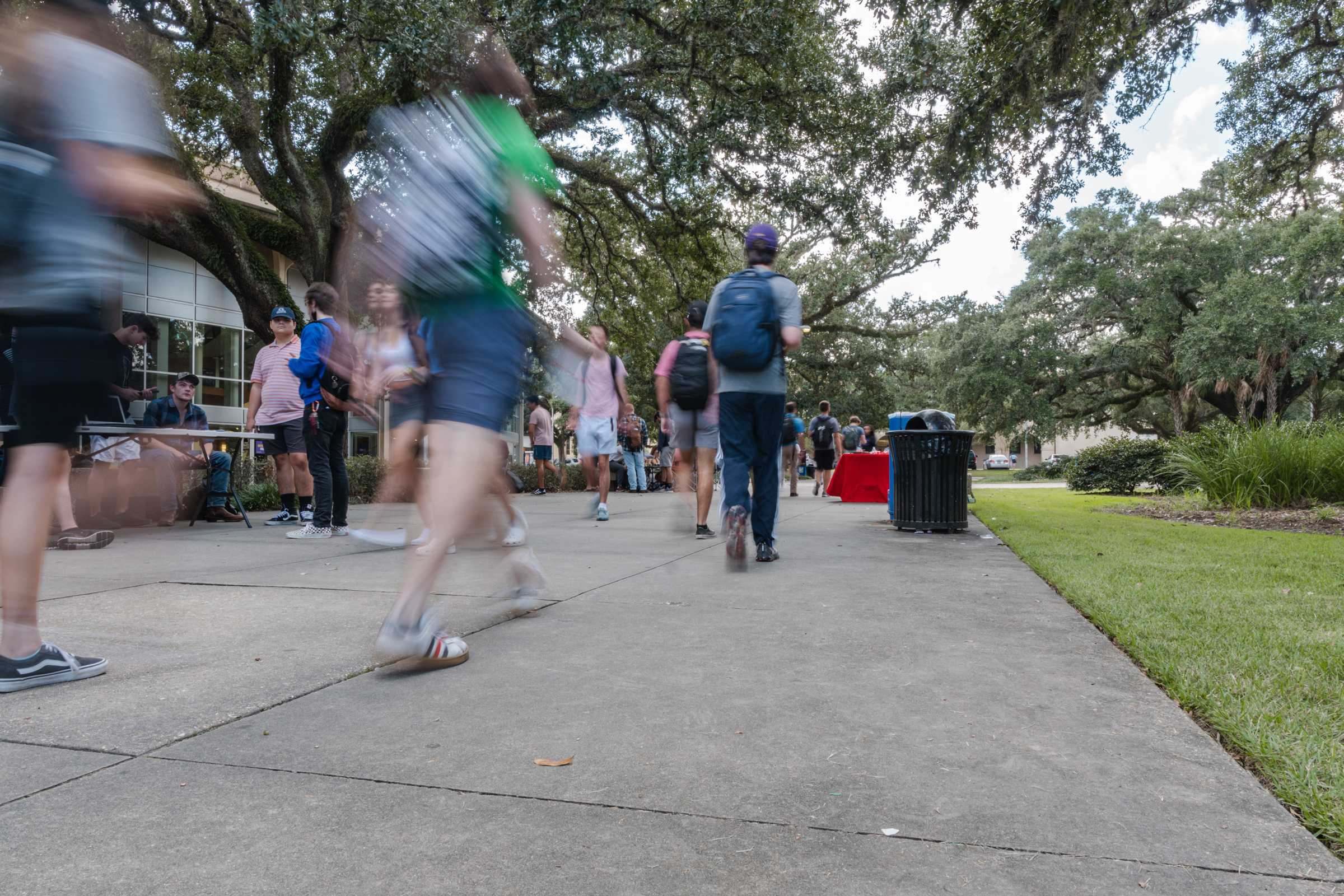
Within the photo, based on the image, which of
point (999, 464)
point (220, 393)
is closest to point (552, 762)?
point (220, 393)

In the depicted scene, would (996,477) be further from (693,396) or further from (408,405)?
(408,405)

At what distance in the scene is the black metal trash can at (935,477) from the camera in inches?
317

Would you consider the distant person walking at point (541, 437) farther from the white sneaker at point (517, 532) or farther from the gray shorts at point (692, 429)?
the white sneaker at point (517, 532)

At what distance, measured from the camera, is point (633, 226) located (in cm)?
1836

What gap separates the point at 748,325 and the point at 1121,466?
17.7 meters

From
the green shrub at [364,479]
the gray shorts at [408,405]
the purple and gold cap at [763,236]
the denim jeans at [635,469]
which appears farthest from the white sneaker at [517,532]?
the denim jeans at [635,469]

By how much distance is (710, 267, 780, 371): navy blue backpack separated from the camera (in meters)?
5.18

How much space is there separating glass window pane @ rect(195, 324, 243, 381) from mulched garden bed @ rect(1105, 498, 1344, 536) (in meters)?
25.3

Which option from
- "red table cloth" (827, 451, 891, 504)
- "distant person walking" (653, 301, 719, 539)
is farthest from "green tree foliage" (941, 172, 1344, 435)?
"distant person walking" (653, 301, 719, 539)

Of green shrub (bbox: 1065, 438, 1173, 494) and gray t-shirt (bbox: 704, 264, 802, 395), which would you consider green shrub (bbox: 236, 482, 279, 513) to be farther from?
green shrub (bbox: 1065, 438, 1173, 494)

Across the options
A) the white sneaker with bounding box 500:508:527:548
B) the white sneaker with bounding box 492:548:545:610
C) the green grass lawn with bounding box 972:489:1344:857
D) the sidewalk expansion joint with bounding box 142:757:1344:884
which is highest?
the white sneaker with bounding box 500:508:527:548

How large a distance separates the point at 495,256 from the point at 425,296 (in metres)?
0.29

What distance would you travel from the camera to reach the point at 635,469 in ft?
60.2

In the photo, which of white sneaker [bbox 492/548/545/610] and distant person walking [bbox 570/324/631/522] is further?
distant person walking [bbox 570/324/631/522]
